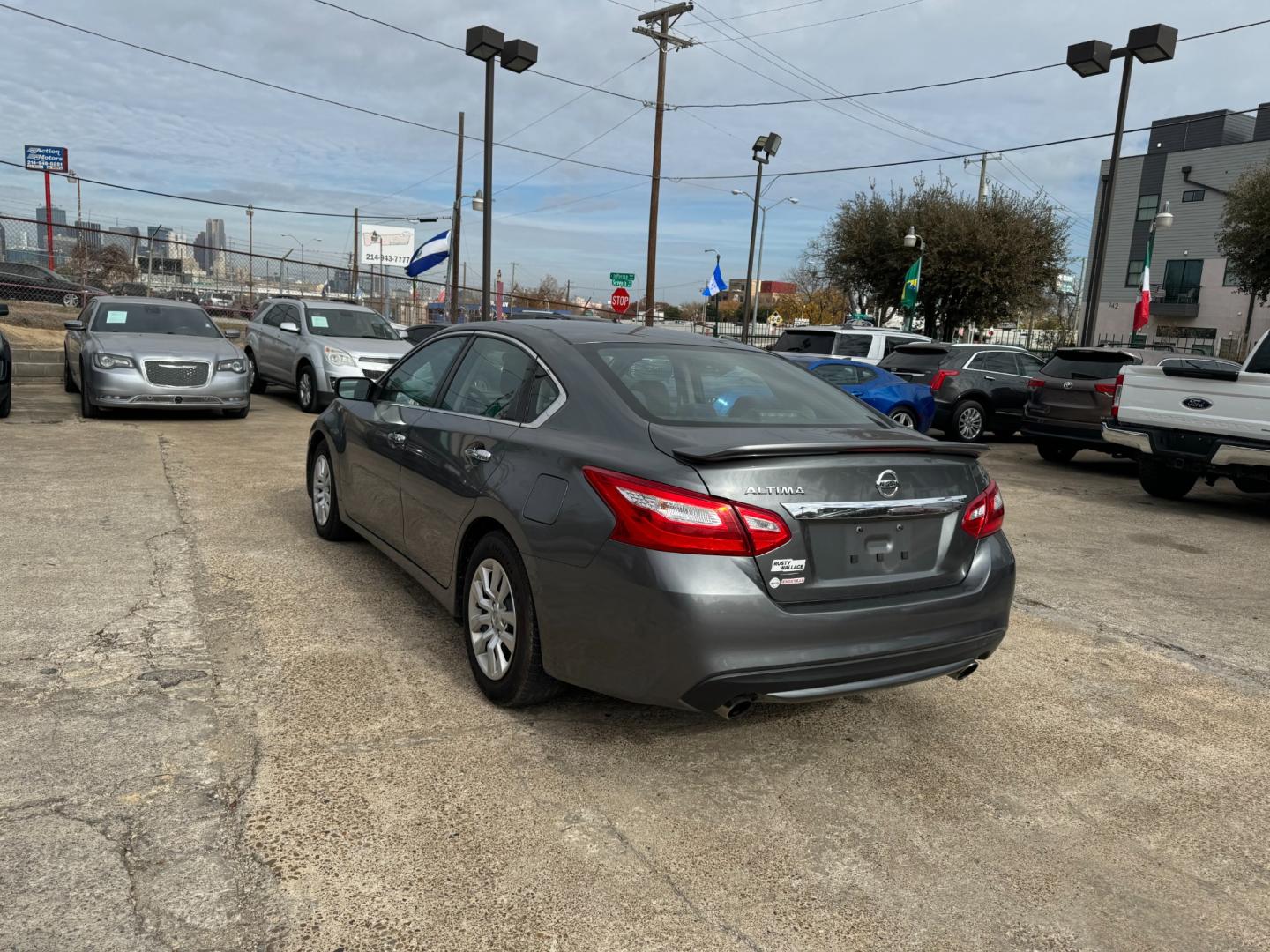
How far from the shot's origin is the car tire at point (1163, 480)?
9.64 meters

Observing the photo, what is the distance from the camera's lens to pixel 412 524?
4.45 metres

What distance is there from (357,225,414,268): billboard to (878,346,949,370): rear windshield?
187 ft

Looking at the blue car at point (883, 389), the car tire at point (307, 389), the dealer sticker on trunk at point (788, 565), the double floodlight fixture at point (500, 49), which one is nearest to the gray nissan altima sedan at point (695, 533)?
the dealer sticker on trunk at point (788, 565)

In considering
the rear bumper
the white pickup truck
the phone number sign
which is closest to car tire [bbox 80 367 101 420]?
the rear bumper

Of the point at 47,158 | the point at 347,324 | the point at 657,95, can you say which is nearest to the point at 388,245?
the point at 47,158

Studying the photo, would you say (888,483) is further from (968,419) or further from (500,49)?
(500,49)

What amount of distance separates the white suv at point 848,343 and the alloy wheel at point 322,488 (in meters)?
11.1

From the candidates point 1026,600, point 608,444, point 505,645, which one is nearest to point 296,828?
point 505,645

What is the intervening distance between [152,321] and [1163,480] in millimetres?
12006

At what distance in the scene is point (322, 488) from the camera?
6055 millimetres

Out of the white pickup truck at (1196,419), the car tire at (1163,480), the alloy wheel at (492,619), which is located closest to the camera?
the alloy wheel at (492,619)

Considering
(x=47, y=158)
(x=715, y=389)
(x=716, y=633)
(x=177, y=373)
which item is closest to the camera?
(x=716, y=633)

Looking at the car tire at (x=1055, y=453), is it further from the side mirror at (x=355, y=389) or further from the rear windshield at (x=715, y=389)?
the side mirror at (x=355, y=389)

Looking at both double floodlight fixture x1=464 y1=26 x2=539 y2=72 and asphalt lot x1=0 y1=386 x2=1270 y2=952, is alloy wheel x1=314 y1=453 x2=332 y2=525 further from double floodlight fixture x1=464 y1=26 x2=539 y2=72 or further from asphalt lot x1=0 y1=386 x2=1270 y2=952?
double floodlight fixture x1=464 y1=26 x2=539 y2=72
